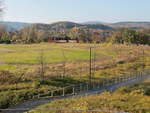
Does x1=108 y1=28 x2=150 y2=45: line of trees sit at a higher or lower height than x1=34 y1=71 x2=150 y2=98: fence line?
higher

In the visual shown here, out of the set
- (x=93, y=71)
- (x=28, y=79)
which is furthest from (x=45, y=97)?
(x=93, y=71)

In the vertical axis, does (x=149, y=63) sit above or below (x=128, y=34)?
below

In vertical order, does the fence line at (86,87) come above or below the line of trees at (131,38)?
below

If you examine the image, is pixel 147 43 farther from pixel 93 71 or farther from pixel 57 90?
pixel 57 90

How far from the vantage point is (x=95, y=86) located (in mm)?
32750

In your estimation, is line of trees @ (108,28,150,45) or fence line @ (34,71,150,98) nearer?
fence line @ (34,71,150,98)

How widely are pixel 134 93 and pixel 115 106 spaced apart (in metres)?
8.57

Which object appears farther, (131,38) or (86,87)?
(131,38)

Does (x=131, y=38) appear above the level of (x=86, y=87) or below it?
above

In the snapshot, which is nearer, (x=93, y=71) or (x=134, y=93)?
(x=134, y=93)

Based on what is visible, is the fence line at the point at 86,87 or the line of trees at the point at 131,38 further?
the line of trees at the point at 131,38

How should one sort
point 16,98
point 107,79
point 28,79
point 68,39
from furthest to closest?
point 68,39
point 107,79
point 28,79
point 16,98

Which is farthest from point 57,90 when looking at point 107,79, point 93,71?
point 93,71

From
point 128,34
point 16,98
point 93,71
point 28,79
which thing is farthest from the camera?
point 128,34
